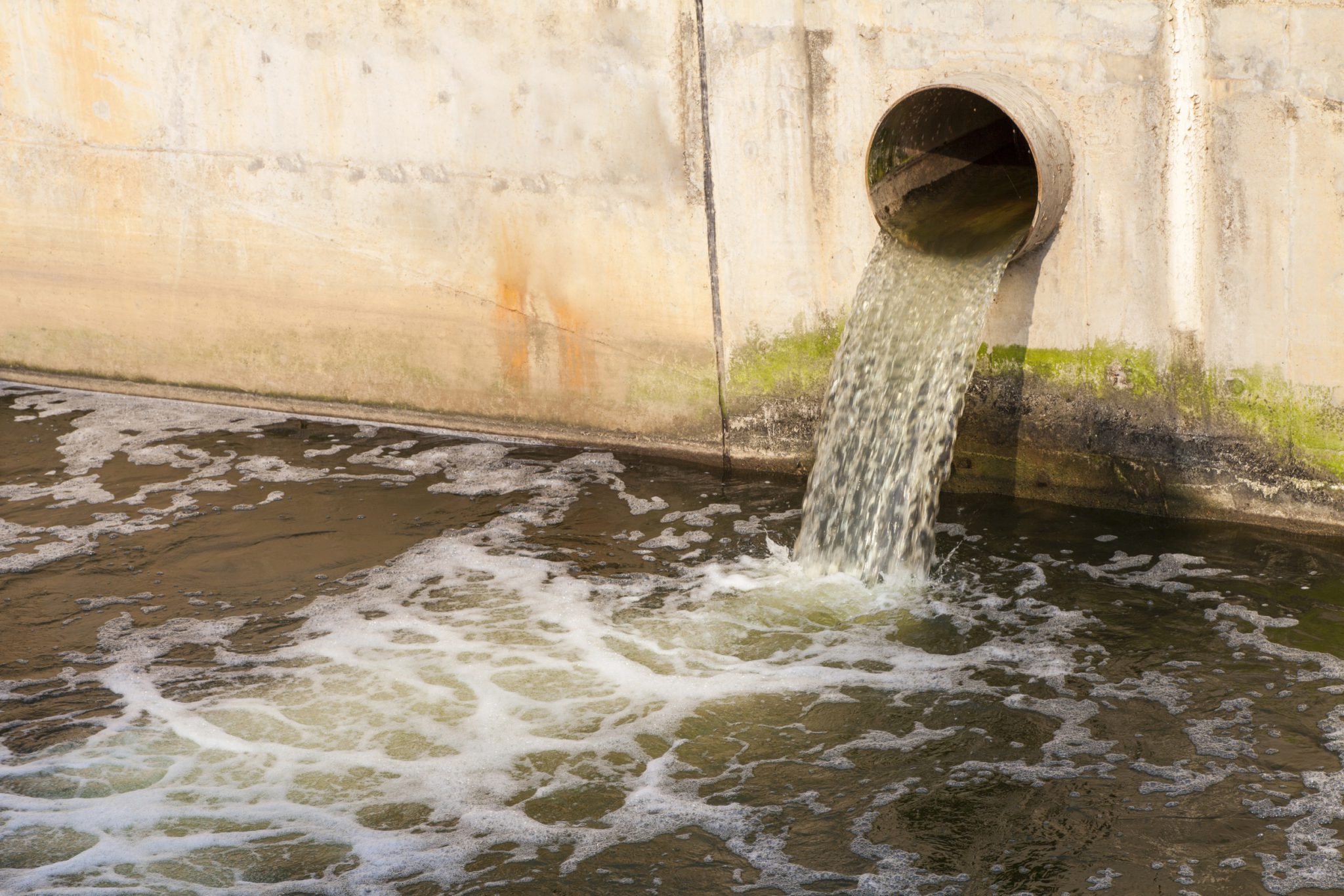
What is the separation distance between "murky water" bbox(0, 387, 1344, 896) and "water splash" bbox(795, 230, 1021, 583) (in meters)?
0.17

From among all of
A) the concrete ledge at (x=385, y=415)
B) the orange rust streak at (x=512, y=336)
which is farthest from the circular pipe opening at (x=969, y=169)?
the orange rust streak at (x=512, y=336)

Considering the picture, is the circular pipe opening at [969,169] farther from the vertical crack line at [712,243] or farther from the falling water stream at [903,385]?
the vertical crack line at [712,243]

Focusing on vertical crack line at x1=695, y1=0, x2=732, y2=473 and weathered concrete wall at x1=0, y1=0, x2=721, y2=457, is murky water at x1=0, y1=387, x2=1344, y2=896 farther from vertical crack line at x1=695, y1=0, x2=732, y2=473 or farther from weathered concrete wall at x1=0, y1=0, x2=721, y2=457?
weathered concrete wall at x1=0, y1=0, x2=721, y2=457

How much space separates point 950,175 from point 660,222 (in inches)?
54.6

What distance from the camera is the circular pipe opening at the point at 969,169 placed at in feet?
17.4

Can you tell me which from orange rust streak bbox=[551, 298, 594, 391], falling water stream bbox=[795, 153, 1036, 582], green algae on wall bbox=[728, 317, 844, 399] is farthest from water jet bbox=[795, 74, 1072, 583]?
orange rust streak bbox=[551, 298, 594, 391]

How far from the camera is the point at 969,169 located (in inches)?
252

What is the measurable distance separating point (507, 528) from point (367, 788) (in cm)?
210

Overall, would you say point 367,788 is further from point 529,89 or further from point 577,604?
point 529,89

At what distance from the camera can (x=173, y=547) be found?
5969 millimetres

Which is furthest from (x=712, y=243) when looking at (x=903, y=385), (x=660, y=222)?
(x=903, y=385)

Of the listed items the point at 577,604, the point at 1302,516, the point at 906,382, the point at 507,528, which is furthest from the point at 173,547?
the point at 1302,516

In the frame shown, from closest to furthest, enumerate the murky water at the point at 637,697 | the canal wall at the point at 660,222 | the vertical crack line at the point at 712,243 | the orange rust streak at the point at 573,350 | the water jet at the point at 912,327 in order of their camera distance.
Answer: the murky water at the point at 637,697 → the canal wall at the point at 660,222 → the water jet at the point at 912,327 → the vertical crack line at the point at 712,243 → the orange rust streak at the point at 573,350

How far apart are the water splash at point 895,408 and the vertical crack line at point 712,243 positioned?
2.45 feet
